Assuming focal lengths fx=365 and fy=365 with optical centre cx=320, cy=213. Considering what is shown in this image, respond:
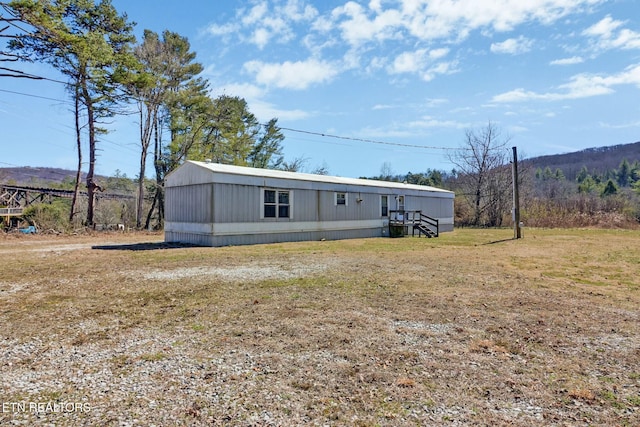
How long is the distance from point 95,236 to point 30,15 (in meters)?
8.90

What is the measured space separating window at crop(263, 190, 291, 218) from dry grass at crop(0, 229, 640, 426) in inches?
275

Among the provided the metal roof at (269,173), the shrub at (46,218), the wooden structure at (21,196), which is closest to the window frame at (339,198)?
the metal roof at (269,173)

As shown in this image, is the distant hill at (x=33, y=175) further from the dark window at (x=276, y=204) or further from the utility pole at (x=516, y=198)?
the utility pole at (x=516, y=198)

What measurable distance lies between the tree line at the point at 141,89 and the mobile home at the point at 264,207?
5.59 m

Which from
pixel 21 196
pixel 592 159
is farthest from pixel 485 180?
pixel 592 159

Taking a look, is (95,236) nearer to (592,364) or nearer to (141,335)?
(141,335)

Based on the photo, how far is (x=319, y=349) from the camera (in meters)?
3.44

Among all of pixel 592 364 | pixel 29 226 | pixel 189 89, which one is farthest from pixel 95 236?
pixel 592 364

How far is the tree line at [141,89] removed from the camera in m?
12.5

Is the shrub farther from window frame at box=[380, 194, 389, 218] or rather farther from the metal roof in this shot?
window frame at box=[380, 194, 389, 218]

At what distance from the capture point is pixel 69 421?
221cm

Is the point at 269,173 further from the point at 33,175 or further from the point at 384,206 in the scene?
the point at 33,175

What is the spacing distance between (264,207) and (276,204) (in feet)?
1.91

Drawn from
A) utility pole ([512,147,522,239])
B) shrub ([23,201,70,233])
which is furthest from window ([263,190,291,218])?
shrub ([23,201,70,233])
